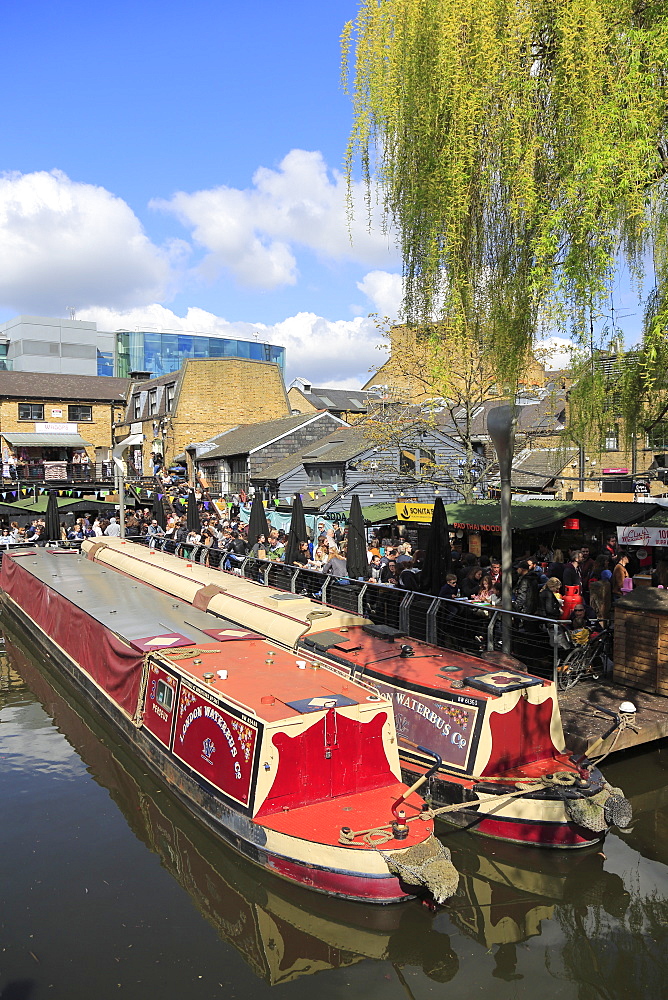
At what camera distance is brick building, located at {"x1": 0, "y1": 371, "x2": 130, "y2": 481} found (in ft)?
143

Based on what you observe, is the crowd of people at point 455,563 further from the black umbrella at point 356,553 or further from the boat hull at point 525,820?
the boat hull at point 525,820

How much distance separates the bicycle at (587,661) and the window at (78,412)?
141 feet

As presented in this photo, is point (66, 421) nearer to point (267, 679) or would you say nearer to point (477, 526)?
point (477, 526)

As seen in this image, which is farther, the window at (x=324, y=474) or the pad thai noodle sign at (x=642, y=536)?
the window at (x=324, y=474)

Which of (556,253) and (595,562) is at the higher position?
(556,253)

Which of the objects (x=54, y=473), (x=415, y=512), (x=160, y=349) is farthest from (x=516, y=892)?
(x=160, y=349)

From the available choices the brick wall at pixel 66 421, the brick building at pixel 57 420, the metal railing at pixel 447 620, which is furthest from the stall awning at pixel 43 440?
the metal railing at pixel 447 620

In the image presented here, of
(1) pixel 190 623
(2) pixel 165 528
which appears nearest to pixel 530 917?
(1) pixel 190 623

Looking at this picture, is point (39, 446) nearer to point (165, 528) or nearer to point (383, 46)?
point (165, 528)

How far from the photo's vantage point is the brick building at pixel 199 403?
42531 millimetres

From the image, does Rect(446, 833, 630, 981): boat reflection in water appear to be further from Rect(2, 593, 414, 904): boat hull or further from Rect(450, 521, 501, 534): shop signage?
A: Rect(450, 521, 501, 534): shop signage

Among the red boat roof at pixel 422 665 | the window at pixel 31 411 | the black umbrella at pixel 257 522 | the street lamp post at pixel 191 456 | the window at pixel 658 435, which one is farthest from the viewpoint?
the window at pixel 31 411

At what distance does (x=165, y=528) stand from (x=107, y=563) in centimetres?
981

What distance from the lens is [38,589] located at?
18734 mm
